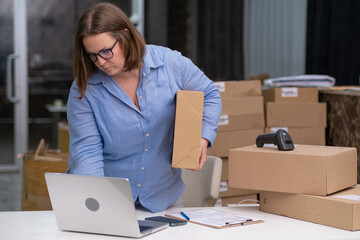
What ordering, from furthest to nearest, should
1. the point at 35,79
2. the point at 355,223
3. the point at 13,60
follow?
the point at 35,79 < the point at 13,60 < the point at 355,223

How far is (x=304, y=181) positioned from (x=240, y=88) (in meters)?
1.40

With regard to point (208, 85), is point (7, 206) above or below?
below

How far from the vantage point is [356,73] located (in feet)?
11.4

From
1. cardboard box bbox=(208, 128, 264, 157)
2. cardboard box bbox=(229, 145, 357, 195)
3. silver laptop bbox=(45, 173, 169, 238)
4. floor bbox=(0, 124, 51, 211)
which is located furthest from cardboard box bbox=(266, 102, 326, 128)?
floor bbox=(0, 124, 51, 211)

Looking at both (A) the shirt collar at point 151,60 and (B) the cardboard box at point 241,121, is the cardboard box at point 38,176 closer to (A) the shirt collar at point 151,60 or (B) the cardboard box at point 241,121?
(B) the cardboard box at point 241,121

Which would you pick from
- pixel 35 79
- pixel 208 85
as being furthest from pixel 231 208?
pixel 35 79

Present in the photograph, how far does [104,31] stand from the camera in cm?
173

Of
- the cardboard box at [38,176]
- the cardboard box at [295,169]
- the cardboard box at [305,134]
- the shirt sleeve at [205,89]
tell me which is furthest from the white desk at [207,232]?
the cardboard box at [305,134]

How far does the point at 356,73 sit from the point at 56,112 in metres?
4.01

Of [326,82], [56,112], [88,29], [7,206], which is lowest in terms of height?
[7,206]

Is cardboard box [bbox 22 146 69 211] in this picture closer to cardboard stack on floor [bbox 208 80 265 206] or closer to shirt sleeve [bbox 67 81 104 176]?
cardboard stack on floor [bbox 208 80 265 206]

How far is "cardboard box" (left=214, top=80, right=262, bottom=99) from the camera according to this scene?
3.12 metres

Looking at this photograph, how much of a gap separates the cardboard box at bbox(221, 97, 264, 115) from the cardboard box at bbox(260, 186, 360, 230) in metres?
1.17

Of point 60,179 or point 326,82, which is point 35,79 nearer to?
point 326,82
